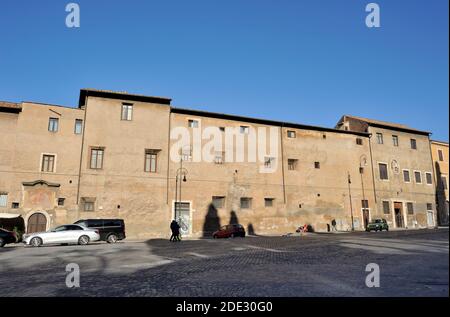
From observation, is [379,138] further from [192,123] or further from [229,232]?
[229,232]

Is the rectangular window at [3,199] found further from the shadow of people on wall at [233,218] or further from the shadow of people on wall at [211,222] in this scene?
the shadow of people on wall at [233,218]

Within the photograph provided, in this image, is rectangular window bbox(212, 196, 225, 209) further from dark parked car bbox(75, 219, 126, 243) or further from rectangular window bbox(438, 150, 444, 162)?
rectangular window bbox(438, 150, 444, 162)

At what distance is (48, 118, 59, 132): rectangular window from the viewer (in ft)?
90.0

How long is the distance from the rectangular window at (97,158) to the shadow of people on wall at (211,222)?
10230 mm

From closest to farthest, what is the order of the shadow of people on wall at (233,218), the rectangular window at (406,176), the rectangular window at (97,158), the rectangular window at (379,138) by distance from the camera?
the rectangular window at (97,158), the shadow of people on wall at (233,218), the rectangular window at (379,138), the rectangular window at (406,176)

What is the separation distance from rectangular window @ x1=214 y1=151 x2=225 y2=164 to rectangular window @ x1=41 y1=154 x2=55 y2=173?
45.4ft

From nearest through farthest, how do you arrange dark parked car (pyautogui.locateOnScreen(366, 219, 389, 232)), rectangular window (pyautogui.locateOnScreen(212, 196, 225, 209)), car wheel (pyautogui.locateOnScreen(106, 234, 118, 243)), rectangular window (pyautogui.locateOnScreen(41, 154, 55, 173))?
car wheel (pyautogui.locateOnScreen(106, 234, 118, 243)) < rectangular window (pyautogui.locateOnScreen(41, 154, 55, 173)) < rectangular window (pyautogui.locateOnScreen(212, 196, 225, 209)) < dark parked car (pyautogui.locateOnScreen(366, 219, 389, 232))

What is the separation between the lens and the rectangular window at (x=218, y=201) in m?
31.2

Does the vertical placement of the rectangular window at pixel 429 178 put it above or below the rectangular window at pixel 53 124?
below

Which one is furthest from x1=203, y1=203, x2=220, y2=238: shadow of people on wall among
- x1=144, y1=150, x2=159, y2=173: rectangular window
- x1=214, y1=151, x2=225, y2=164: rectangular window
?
x1=144, y1=150, x2=159, y2=173: rectangular window

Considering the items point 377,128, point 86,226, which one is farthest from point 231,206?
point 377,128

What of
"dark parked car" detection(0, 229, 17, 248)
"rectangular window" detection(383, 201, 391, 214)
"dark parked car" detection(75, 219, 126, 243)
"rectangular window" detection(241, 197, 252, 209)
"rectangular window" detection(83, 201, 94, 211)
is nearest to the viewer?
"dark parked car" detection(0, 229, 17, 248)

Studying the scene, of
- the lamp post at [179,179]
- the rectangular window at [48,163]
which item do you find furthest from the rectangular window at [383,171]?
the rectangular window at [48,163]
